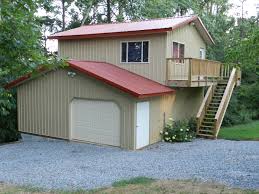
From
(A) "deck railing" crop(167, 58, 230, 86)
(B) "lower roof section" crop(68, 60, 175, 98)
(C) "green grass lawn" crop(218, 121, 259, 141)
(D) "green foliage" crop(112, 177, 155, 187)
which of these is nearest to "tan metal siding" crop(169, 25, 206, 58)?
(A) "deck railing" crop(167, 58, 230, 86)

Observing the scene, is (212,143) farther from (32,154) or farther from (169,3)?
(169,3)

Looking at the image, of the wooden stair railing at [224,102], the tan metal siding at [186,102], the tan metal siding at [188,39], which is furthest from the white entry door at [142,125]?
the wooden stair railing at [224,102]

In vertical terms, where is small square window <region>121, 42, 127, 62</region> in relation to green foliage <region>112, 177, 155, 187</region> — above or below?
above

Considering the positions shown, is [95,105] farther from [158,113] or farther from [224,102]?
[224,102]

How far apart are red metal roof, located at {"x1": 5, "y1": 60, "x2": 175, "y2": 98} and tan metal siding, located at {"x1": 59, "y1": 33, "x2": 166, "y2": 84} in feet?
1.35

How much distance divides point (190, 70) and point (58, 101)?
6531 millimetres

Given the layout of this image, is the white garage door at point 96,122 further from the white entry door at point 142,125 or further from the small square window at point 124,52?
the small square window at point 124,52

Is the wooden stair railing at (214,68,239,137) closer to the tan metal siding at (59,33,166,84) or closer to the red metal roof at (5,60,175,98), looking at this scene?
the red metal roof at (5,60,175,98)

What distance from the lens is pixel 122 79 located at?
618 inches

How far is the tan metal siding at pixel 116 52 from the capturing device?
57.2 ft

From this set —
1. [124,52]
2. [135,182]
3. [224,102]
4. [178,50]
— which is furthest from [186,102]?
[135,182]

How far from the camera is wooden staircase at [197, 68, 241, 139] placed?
58.5 ft

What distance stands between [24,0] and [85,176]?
564cm

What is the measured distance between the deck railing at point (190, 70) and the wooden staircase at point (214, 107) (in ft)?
2.97
